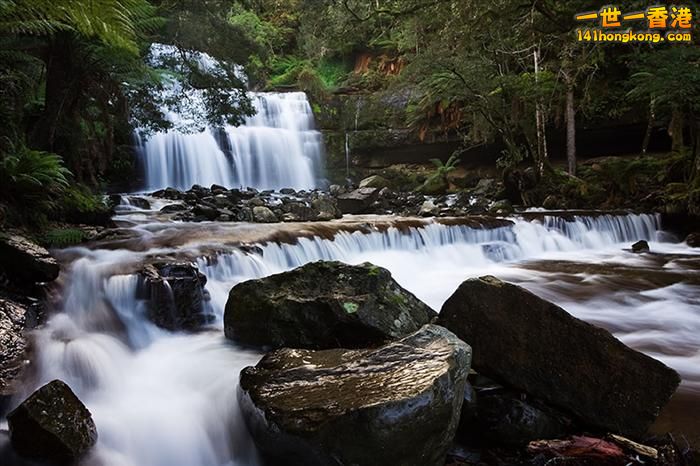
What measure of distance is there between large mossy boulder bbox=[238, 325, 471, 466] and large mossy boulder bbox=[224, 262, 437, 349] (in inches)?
24.6

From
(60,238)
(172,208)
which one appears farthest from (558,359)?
(172,208)

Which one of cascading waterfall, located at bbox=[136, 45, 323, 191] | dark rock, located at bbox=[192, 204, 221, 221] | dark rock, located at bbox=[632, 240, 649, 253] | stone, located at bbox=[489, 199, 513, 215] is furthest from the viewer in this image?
cascading waterfall, located at bbox=[136, 45, 323, 191]

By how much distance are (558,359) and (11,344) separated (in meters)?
3.74

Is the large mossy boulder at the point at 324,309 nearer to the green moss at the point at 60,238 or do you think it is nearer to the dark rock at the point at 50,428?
the dark rock at the point at 50,428

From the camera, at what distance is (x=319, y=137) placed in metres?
20.9

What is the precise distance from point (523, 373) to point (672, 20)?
302 inches

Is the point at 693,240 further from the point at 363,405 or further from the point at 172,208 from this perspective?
the point at 172,208

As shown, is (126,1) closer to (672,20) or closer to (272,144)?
(672,20)

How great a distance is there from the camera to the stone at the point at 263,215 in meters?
10.1

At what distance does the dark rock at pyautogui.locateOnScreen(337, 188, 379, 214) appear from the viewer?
1407 cm

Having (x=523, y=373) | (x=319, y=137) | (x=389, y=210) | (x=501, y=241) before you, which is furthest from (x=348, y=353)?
(x=319, y=137)

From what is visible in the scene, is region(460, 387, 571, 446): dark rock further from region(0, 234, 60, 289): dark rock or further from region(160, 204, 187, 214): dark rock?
region(160, 204, 187, 214): dark rock

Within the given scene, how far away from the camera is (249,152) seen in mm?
18438

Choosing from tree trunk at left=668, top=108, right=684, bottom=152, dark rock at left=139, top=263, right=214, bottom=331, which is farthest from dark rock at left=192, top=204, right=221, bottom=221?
tree trunk at left=668, top=108, right=684, bottom=152
